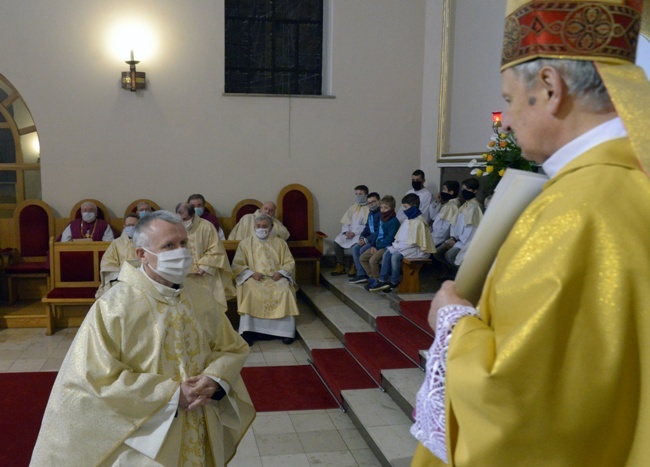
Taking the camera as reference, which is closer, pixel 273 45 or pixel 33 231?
pixel 33 231

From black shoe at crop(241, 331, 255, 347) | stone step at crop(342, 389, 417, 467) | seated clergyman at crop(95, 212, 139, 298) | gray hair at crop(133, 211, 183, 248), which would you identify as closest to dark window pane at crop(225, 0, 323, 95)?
seated clergyman at crop(95, 212, 139, 298)

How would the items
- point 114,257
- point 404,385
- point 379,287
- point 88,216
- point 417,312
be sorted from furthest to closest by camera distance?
point 88,216, point 379,287, point 114,257, point 417,312, point 404,385

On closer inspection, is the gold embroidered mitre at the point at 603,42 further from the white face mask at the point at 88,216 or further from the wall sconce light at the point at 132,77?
the wall sconce light at the point at 132,77

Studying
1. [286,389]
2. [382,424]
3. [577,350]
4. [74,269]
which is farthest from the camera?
[74,269]

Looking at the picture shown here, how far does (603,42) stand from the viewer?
1.22 m

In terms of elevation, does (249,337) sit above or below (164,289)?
below

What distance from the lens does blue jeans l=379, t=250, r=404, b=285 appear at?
24.5 feet

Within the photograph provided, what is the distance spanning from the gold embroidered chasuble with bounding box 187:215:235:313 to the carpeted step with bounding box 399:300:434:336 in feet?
6.71

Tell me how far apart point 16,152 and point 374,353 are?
242 inches

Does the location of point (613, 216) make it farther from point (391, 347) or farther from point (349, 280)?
point (349, 280)

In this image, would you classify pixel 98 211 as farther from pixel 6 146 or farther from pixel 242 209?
pixel 242 209

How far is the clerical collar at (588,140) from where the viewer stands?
1.22 metres

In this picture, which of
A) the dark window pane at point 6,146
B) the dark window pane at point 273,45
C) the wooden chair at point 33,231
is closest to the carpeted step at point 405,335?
the dark window pane at point 273,45

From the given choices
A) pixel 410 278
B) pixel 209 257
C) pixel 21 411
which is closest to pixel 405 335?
pixel 410 278
